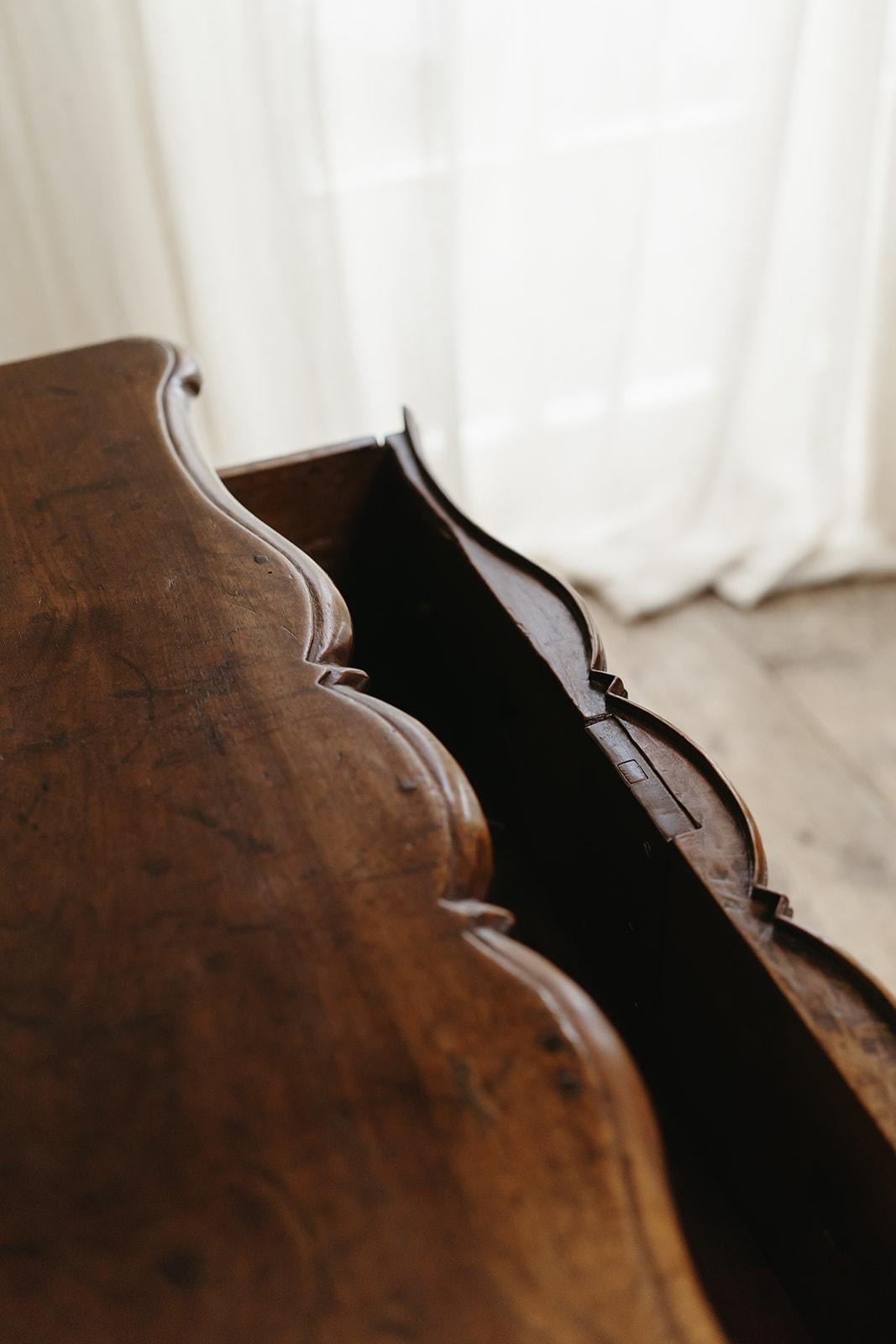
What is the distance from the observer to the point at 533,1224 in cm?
32

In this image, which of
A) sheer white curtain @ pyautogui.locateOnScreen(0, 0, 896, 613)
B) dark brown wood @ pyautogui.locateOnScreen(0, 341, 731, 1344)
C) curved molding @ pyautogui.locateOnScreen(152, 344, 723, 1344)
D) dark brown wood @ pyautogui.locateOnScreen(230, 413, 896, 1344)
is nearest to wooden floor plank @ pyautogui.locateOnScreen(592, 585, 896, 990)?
sheer white curtain @ pyautogui.locateOnScreen(0, 0, 896, 613)

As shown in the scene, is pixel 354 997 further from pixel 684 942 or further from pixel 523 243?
pixel 523 243

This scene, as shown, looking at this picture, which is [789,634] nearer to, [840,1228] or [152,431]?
[152,431]

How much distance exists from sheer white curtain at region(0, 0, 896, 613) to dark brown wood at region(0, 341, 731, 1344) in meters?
0.81

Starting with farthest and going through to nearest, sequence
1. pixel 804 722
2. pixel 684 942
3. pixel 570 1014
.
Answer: pixel 804 722 → pixel 684 942 → pixel 570 1014

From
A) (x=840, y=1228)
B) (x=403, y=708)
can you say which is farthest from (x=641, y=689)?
(x=840, y=1228)

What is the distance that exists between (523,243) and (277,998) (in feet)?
4.33

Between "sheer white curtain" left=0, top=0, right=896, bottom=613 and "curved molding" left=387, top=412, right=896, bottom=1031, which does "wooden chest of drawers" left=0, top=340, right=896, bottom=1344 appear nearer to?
"curved molding" left=387, top=412, right=896, bottom=1031

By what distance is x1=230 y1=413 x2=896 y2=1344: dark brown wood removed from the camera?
1.47ft

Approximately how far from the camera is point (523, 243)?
1.51m

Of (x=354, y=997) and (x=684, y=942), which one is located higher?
(x=354, y=997)

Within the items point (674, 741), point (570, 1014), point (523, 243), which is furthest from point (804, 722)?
point (570, 1014)

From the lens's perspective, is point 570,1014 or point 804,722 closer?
point 570,1014

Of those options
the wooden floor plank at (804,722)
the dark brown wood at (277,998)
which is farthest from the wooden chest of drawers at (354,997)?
the wooden floor plank at (804,722)
